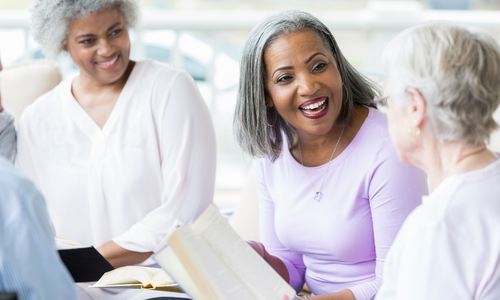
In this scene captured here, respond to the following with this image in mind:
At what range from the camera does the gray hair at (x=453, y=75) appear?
95cm

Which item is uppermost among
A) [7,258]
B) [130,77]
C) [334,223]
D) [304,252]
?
[130,77]

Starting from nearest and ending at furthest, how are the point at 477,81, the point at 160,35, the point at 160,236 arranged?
the point at 477,81 → the point at 160,236 → the point at 160,35

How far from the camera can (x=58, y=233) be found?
1995 millimetres

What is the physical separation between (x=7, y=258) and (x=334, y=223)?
3.24 feet

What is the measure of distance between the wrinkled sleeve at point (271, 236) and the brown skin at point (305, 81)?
256 millimetres

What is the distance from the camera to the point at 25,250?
72cm

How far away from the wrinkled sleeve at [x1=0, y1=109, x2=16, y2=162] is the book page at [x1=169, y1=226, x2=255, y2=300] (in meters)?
1.14

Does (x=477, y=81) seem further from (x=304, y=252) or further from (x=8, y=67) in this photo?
(x=8, y=67)

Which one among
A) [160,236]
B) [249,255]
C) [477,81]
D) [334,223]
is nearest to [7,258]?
[249,255]

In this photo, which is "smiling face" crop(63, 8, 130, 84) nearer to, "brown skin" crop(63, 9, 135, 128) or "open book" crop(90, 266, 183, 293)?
"brown skin" crop(63, 9, 135, 128)

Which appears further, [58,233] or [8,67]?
[8,67]

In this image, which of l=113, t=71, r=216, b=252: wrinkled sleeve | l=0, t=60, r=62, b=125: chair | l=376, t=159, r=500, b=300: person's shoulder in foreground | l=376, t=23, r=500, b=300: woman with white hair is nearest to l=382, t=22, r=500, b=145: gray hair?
l=376, t=23, r=500, b=300: woman with white hair

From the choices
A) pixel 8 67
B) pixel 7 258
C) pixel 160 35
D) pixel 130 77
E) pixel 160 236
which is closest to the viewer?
pixel 7 258

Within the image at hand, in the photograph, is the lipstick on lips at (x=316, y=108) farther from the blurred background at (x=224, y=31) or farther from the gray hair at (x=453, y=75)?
the blurred background at (x=224, y=31)
